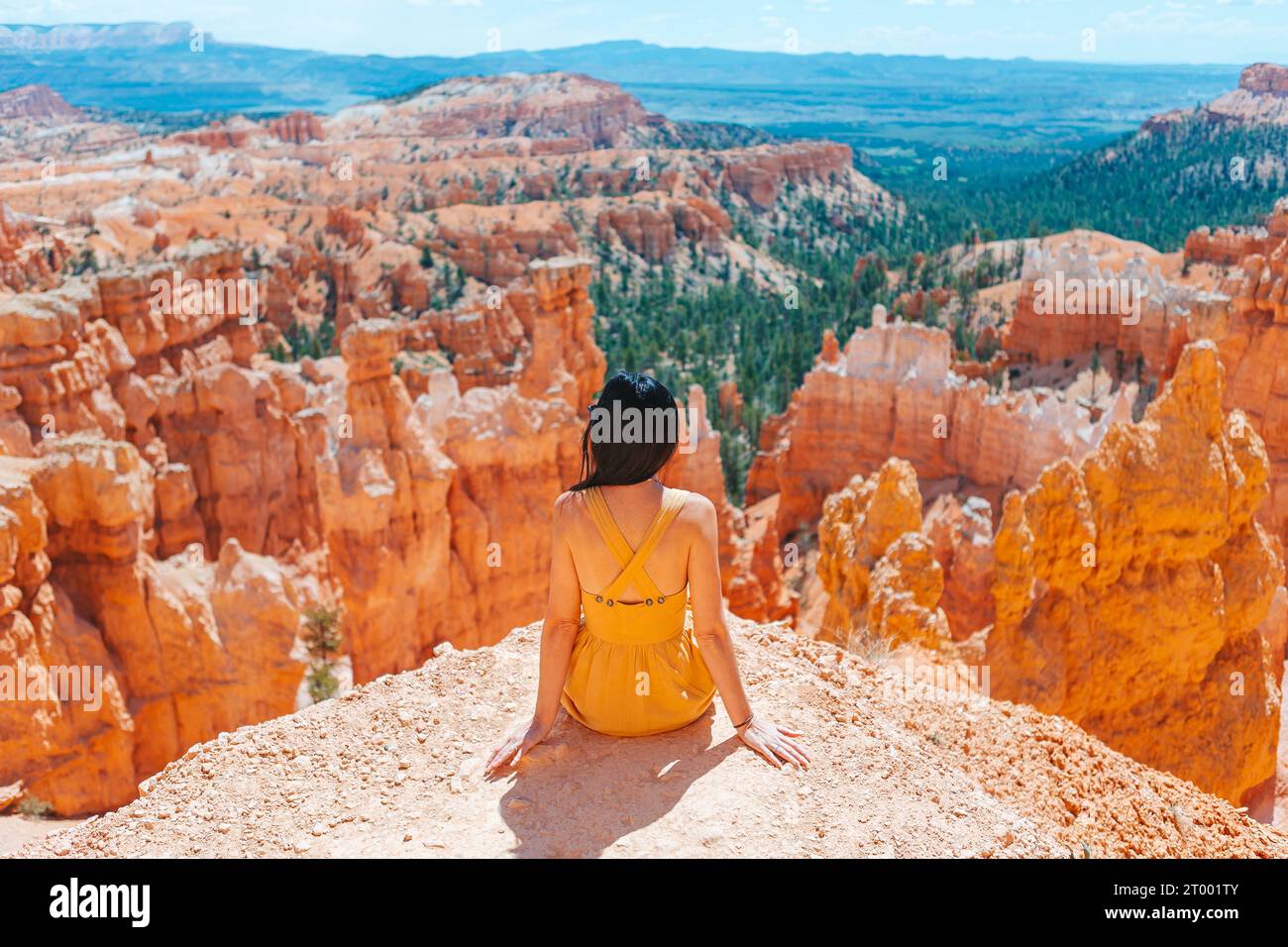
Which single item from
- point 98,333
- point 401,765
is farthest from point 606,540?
point 98,333

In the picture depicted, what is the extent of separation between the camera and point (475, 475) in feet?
47.7

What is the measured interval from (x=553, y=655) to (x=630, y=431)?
103 centimetres

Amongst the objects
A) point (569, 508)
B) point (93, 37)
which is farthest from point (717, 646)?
point (93, 37)

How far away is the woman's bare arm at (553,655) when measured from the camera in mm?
4414

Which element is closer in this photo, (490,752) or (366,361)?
(490,752)

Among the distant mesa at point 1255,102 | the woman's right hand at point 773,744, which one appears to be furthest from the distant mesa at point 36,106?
the distant mesa at point 1255,102

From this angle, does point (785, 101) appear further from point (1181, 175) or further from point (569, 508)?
point (569, 508)

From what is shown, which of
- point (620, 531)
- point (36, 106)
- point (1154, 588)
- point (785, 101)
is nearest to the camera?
point (620, 531)

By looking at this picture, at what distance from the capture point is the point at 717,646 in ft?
14.5

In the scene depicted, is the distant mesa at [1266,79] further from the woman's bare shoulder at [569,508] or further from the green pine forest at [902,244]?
the woman's bare shoulder at [569,508]

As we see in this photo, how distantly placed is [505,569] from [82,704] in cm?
544
